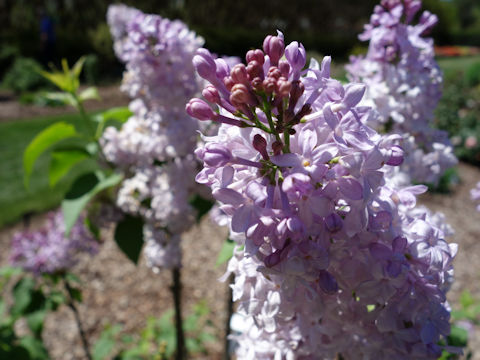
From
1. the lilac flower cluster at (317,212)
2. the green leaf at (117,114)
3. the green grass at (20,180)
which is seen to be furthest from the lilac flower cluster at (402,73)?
the green grass at (20,180)

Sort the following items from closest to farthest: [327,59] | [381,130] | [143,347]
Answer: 1. [327,59]
2. [381,130]
3. [143,347]

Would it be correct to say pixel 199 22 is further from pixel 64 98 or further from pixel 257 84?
pixel 257 84

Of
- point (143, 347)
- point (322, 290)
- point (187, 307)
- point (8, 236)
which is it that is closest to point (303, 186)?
point (322, 290)

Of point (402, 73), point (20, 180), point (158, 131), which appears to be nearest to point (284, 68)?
point (402, 73)

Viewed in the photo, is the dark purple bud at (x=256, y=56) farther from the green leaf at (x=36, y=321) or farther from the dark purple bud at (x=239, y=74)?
the green leaf at (x=36, y=321)

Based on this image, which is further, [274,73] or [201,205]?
[201,205]

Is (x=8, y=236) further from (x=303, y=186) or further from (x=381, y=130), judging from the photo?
(x=303, y=186)

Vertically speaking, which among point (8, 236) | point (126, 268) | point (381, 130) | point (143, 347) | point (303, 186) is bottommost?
point (8, 236)

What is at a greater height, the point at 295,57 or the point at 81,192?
the point at 295,57
